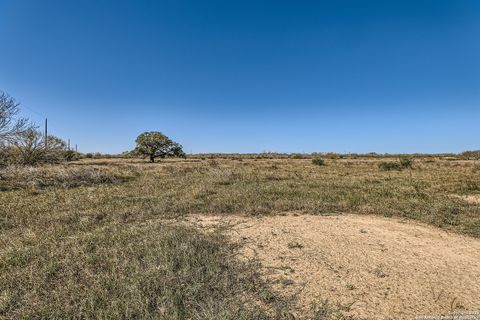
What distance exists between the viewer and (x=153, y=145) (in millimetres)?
34375

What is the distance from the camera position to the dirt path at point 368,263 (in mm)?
3402

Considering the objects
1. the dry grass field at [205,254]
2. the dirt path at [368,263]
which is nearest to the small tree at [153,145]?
the dry grass field at [205,254]

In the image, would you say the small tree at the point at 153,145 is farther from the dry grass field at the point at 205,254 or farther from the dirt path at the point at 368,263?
the dirt path at the point at 368,263

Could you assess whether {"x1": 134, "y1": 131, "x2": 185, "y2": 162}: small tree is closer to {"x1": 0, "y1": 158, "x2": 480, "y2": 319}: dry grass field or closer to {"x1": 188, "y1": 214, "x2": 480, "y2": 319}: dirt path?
{"x1": 0, "y1": 158, "x2": 480, "y2": 319}: dry grass field

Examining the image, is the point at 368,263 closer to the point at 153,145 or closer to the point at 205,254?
the point at 205,254

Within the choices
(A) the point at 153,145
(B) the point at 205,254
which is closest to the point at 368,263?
(B) the point at 205,254

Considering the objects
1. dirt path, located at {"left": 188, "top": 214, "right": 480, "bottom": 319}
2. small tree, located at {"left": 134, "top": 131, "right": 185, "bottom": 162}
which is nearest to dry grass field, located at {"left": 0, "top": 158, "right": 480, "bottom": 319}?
dirt path, located at {"left": 188, "top": 214, "right": 480, "bottom": 319}

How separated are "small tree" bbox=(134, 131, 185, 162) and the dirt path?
95.9ft

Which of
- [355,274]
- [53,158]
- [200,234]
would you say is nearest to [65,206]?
[200,234]

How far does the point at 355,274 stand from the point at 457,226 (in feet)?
15.1

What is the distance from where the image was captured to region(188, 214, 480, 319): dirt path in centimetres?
340

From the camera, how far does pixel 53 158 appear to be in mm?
19438

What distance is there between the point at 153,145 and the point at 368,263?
1294 inches

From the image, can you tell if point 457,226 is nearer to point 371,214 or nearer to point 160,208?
point 371,214
